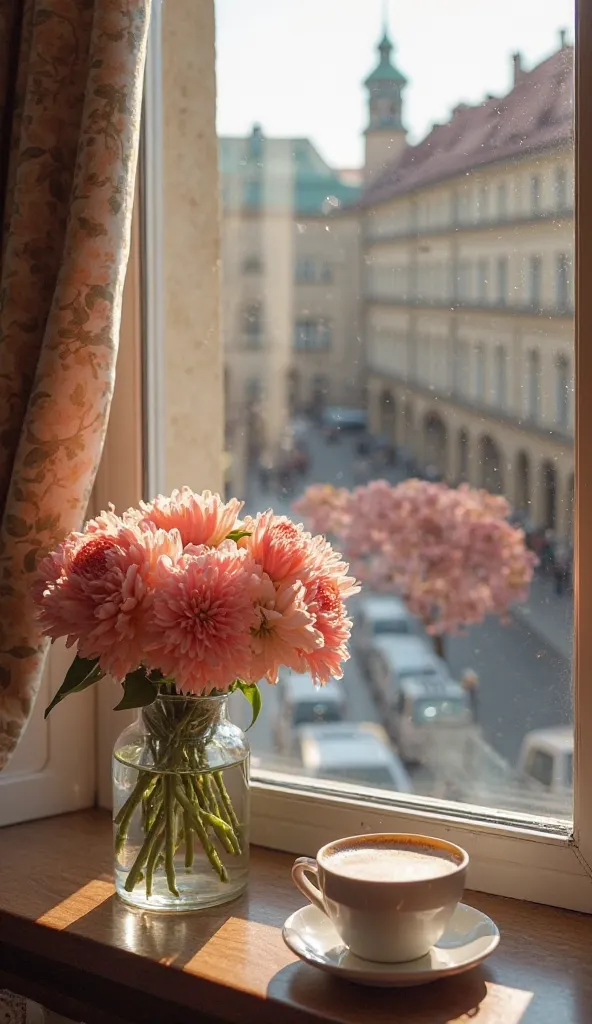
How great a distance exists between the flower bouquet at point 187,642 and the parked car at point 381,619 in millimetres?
840

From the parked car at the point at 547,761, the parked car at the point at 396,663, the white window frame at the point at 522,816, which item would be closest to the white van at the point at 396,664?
the parked car at the point at 396,663

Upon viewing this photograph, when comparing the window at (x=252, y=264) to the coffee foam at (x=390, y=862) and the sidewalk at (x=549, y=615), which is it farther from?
the coffee foam at (x=390, y=862)

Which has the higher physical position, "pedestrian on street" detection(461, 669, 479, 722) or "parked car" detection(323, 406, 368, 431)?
"parked car" detection(323, 406, 368, 431)

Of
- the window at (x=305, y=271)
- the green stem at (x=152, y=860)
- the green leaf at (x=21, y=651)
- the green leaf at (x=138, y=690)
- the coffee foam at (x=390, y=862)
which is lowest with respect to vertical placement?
the green stem at (x=152, y=860)

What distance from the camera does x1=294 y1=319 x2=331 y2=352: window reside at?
1982mm

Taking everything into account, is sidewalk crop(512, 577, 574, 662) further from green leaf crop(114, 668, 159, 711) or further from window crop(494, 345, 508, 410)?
green leaf crop(114, 668, 159, 711)

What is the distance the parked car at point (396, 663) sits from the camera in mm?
1982

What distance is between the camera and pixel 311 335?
6.57ft

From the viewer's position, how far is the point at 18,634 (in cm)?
119

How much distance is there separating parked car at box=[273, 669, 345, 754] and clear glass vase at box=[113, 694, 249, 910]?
0.85m

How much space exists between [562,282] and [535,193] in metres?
0.14

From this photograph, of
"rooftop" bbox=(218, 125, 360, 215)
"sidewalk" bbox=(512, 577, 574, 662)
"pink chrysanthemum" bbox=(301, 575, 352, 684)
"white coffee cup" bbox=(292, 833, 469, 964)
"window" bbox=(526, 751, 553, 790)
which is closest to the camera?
"white coffee cup" bbox=(292, 833, 469, 964)

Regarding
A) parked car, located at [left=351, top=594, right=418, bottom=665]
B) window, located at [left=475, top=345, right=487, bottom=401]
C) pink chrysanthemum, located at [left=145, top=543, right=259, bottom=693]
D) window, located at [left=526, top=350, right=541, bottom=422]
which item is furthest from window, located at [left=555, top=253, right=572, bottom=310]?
parked car, located at [left=351, top=594, right=418, bottom=665]

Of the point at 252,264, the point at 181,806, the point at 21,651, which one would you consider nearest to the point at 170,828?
the point at 181,806
